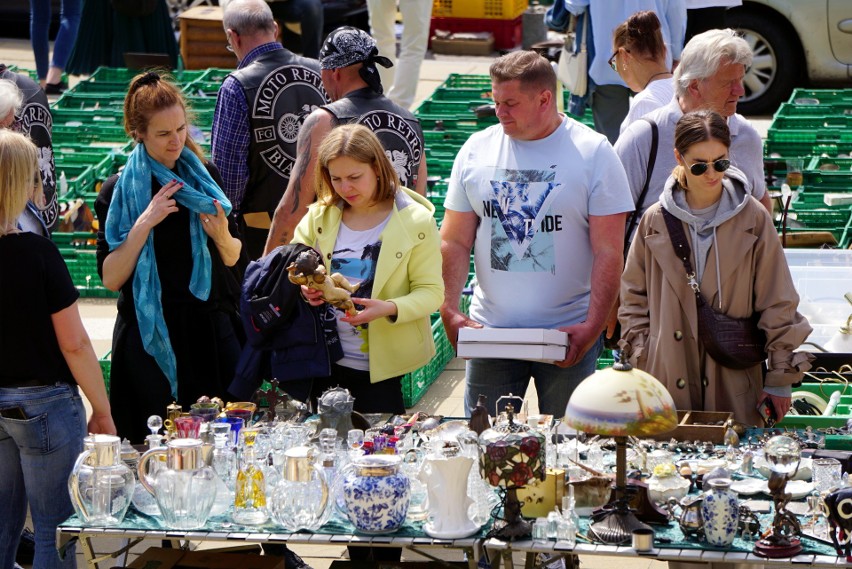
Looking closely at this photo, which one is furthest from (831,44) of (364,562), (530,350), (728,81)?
(364,562)

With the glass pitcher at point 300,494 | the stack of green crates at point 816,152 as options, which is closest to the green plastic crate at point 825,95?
the stack of green crates at point 816,152

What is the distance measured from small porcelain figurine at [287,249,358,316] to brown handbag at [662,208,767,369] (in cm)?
116

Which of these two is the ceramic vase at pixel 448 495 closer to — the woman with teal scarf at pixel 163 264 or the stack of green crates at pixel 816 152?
the woman with teal scarf at pixel 163 264

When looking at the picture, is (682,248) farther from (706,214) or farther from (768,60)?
(768,60)

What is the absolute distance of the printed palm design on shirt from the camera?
17.0ft

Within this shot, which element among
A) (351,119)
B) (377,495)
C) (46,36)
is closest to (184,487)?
(377,495)

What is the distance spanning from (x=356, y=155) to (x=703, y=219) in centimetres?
125

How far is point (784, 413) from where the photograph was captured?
16.5 feet

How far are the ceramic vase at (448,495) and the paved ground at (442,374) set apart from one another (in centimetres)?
107

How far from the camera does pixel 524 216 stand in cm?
520

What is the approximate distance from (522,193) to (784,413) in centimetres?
124

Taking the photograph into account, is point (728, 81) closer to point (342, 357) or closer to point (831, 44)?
point (342, 357)

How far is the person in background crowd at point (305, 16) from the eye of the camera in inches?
467

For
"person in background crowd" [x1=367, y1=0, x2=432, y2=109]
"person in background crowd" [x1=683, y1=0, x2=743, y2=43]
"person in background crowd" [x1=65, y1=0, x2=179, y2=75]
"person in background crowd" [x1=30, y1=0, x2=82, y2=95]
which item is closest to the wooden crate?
"person in background crowd" [x1=65, y1=0, x2=179, y2=75]
